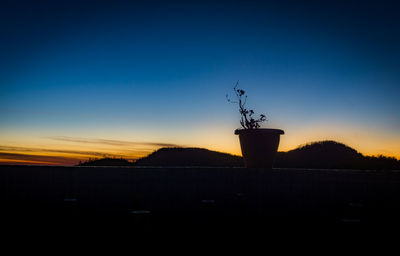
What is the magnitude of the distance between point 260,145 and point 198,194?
2485 millimetres

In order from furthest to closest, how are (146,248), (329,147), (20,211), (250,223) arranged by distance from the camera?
(329,147), (20,211), (250,223), (146,248)

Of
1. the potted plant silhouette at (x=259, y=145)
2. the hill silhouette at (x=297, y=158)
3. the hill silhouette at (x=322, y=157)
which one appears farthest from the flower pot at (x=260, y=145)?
the hill silhouette at (x=322, y=157)

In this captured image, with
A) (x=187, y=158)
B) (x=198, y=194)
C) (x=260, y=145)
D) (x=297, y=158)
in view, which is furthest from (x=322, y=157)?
(x=198, y=194)

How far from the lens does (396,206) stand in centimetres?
511

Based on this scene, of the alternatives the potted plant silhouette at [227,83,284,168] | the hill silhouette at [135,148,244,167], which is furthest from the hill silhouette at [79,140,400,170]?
the potted plant silhouette at [227,83,284,168]

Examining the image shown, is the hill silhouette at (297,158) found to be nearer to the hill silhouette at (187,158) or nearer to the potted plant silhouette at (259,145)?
the hill silhouette at (187,158)

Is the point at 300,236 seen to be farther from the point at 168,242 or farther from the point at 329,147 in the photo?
the point at 329,147

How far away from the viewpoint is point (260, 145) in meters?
7.71

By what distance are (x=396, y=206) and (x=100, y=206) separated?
4584mm

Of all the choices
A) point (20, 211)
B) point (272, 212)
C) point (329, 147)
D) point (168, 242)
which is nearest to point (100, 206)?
point (20, 211)

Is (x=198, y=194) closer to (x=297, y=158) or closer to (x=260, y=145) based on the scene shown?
(x=260, y=145)

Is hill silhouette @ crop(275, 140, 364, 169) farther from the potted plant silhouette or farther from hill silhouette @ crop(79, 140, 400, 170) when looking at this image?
the potted plant silhouette

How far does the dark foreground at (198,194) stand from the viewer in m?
4.84

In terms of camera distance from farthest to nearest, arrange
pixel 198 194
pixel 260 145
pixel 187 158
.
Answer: pixel 187 158
pixel 260 145
pixel 198 194
